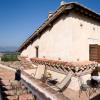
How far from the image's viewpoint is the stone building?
14.0 meters

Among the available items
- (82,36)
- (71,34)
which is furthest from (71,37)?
(82,36)

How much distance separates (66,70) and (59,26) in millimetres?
3823

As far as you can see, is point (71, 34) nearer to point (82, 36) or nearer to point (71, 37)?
point (71, 37)

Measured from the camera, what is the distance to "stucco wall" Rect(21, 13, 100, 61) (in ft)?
46.1

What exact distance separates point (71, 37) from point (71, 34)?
23cm

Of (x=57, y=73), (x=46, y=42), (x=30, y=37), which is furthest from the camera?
(x=30, y=37)

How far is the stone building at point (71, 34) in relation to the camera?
13992mm

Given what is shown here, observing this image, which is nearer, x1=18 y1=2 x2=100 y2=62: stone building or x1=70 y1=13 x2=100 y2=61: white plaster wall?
x1=18 y1=2 x2=100 y2=62: stone building

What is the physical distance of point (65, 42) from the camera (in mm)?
14523

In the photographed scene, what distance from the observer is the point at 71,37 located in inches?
549

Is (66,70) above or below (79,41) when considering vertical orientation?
below

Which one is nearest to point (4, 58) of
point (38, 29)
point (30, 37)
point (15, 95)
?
point (30, 37)

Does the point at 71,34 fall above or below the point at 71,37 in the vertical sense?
above

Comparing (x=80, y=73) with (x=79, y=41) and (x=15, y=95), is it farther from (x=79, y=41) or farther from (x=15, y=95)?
(x=15, y=95)
